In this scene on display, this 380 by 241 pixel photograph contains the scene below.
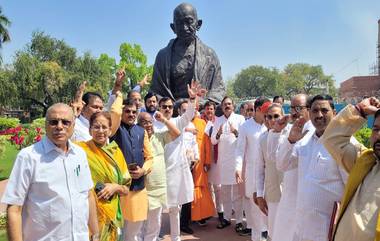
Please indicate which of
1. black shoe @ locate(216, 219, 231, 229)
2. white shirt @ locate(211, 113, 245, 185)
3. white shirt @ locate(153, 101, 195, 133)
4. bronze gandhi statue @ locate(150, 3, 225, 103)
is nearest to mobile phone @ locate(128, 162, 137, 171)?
white shirt @ locate(153, 101, 195, 133)

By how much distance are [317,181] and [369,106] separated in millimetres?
599

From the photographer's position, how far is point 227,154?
5797 millimetres

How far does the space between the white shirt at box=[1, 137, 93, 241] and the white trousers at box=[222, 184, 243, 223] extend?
137 inches

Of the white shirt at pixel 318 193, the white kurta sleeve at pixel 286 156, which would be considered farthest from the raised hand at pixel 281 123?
the white shirt at pixel 318 193

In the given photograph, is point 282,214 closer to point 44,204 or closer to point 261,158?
point 261,158

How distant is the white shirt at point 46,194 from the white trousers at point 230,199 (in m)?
3.48

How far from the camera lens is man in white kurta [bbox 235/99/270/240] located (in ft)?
15.3

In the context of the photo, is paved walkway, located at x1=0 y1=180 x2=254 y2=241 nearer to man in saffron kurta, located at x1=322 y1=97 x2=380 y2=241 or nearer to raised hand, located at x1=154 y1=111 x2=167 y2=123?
raised hand, located at x1=154 y1=111 x2=167 y2=123

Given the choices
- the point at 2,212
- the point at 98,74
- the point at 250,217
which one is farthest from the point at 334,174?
the point at 98,74

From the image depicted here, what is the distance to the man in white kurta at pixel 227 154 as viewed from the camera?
564cm

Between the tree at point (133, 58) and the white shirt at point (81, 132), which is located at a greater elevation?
the tree at point (133, 58)

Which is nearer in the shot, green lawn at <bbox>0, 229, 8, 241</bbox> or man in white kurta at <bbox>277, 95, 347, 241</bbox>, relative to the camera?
man in white kurta at <bbox>277, 95, 347, 241</bbox>

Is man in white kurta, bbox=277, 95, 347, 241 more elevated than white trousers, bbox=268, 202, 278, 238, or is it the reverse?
man in white kurta, bbox=277, 95, 347, 241

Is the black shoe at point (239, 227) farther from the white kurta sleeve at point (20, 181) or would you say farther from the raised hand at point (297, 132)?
the white kurta sleeve at point (20, 181)
